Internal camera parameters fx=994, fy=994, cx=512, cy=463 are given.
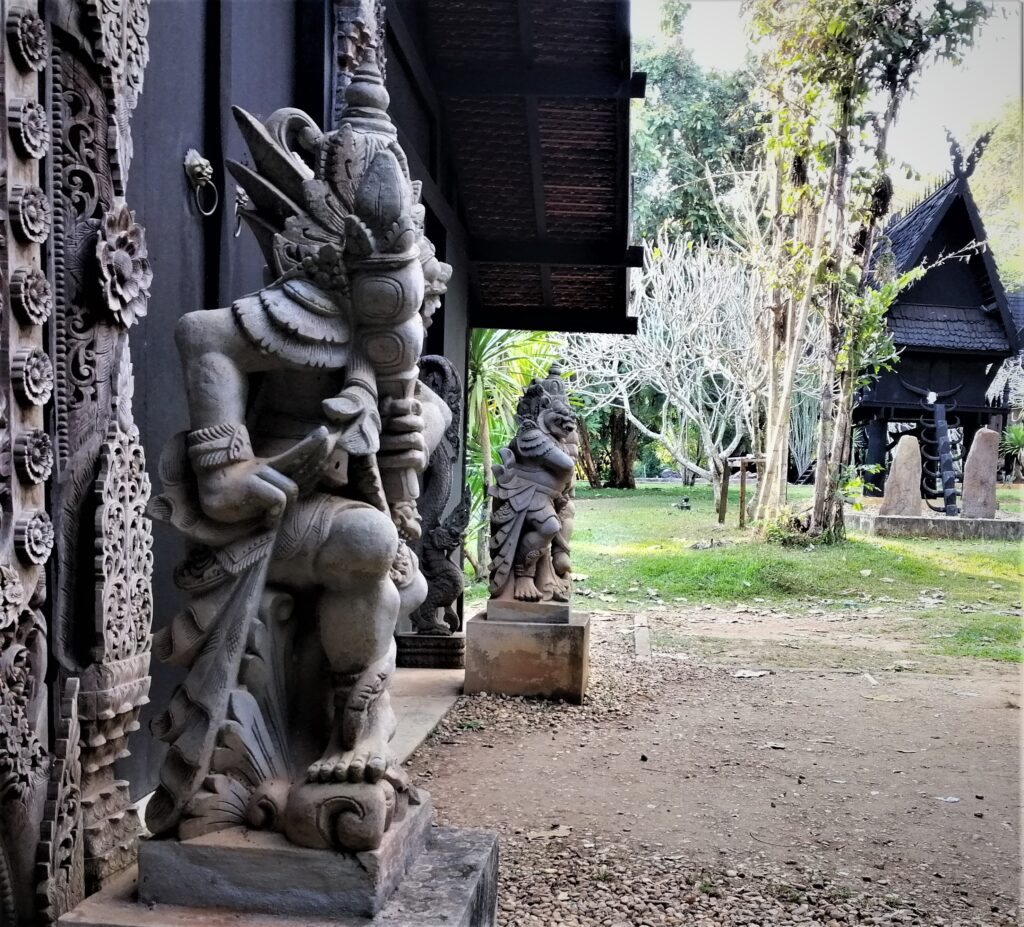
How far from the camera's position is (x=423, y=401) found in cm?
259

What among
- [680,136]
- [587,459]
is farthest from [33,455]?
[587,459]

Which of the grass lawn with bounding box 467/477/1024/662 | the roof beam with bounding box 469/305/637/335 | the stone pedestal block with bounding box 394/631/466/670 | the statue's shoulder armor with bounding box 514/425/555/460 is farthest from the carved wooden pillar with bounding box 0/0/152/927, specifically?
the roof beam with bounding box 469/305/637/335

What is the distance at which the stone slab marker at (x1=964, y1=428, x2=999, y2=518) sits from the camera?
15750 mm

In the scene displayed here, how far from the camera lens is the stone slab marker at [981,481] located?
15.8 metres

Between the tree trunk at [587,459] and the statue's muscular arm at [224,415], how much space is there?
22624mm

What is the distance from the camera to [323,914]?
80.1 inches

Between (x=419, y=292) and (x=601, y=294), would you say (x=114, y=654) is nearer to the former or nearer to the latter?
(x=419, y=292)

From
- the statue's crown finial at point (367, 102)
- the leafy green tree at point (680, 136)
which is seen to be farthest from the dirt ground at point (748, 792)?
the leafy green tree at point (680, 136)

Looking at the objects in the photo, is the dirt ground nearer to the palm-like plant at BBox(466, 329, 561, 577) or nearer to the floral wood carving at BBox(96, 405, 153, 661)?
the floral wood carving at BBox(96, 405, 153, 661)

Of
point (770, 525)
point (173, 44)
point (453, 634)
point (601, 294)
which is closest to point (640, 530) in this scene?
point (770, 525)

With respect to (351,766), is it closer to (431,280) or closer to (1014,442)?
(431,280)

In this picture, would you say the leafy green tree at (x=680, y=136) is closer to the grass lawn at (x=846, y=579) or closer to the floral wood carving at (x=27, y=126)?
the grass lawn at (x=846, y=579)

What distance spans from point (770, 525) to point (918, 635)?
4981mm

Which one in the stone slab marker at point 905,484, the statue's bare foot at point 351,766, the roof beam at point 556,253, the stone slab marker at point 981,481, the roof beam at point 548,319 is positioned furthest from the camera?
the stone slab marker at point 981,481
